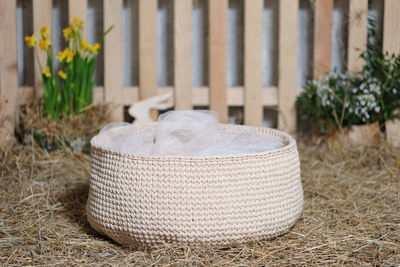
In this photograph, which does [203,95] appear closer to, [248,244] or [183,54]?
[183,54]

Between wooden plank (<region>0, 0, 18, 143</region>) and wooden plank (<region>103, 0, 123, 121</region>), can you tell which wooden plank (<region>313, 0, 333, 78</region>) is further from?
wooden plank (<region>0, 0, 18, 143</region>)

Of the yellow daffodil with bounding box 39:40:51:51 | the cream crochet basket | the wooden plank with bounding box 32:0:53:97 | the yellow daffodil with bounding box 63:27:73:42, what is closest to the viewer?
the cream crochet basket

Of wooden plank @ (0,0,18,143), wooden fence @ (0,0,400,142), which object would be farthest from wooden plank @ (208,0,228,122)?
wooden plank @ (0,0,18,143)

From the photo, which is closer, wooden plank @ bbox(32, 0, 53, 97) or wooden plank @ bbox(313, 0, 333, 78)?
wooden plank @ bbox(32, 0, 53, 97)

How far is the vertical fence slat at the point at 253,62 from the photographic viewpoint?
272 cm

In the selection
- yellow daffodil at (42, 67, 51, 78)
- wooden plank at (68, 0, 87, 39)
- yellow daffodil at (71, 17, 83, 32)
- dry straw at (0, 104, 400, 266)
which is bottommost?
dry straw at (0, 104, 400, 266)

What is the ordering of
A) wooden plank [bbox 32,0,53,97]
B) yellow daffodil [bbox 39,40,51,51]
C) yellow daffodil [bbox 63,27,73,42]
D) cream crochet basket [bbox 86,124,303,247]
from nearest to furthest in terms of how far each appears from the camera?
cream crochet basket [bbox 86,124,303,247], yellow daffodil [bbox 39,40,51,51], yellow daffodil [bbox 63,27,73,42], wooden plank [bbox 32,0,53,97]

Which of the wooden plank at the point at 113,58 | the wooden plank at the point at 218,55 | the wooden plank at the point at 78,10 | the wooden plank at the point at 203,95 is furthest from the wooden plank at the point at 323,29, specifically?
the wooden plank at the point at 78,10

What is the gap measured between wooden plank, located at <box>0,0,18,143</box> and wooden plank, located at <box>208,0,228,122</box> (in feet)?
3.22

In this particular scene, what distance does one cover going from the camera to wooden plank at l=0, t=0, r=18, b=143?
2.57 m

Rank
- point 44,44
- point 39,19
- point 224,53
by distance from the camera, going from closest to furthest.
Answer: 1. point 44,44
2. point 39,19
3. point 224,53

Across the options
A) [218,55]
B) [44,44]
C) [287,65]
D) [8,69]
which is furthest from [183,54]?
[8,69]

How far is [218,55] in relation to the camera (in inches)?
108

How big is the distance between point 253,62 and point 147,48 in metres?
0.56
